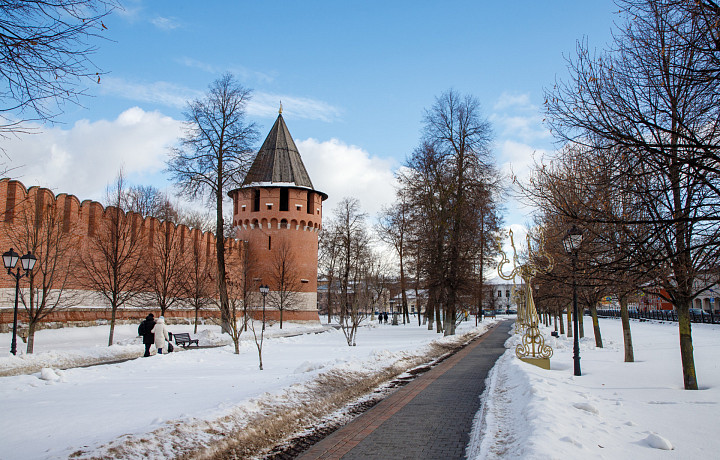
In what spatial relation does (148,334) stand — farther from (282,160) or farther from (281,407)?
(282,160)

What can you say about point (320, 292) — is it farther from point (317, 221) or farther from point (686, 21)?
point (686, 21)

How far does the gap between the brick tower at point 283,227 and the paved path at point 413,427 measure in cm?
3091

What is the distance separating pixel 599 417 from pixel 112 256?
19908mm

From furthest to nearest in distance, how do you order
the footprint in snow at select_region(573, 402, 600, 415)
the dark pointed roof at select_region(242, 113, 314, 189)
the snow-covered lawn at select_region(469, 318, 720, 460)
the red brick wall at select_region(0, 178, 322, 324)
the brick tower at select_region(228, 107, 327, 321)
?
the dark pointed roof at select_region(242, 113, 314, 189)
the brick tower at select_region(228, 107, 327, 321)
the red brick wall at select_region(0, 178, 322, 324)
the footprint in snow at select_region(573, 402, 600, 415)
the snow-covered lawn at select_region(469, 318, 720, 460)

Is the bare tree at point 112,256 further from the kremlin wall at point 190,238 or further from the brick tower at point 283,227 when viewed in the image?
the brick tower at point 283,227

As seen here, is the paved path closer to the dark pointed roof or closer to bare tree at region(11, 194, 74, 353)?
bare tree at region(11, 194, 74, 353)

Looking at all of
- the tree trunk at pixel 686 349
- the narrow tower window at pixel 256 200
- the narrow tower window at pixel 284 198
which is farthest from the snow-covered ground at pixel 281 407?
the narrow tower window at pixel 256 200

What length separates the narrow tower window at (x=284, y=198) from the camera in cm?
4244

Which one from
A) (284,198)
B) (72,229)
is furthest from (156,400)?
(284,198)

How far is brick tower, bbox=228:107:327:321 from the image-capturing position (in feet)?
135

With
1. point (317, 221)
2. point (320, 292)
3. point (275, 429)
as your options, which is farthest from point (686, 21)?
point (320, 292)

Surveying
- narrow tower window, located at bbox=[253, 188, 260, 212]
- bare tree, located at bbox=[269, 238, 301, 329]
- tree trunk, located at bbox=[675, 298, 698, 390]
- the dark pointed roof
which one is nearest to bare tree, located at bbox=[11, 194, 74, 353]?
tree trunk, located at bbox=[675, 298, 698, 390]

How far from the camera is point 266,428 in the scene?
21.7ft

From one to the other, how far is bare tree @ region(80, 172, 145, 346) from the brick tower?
49.1ft
